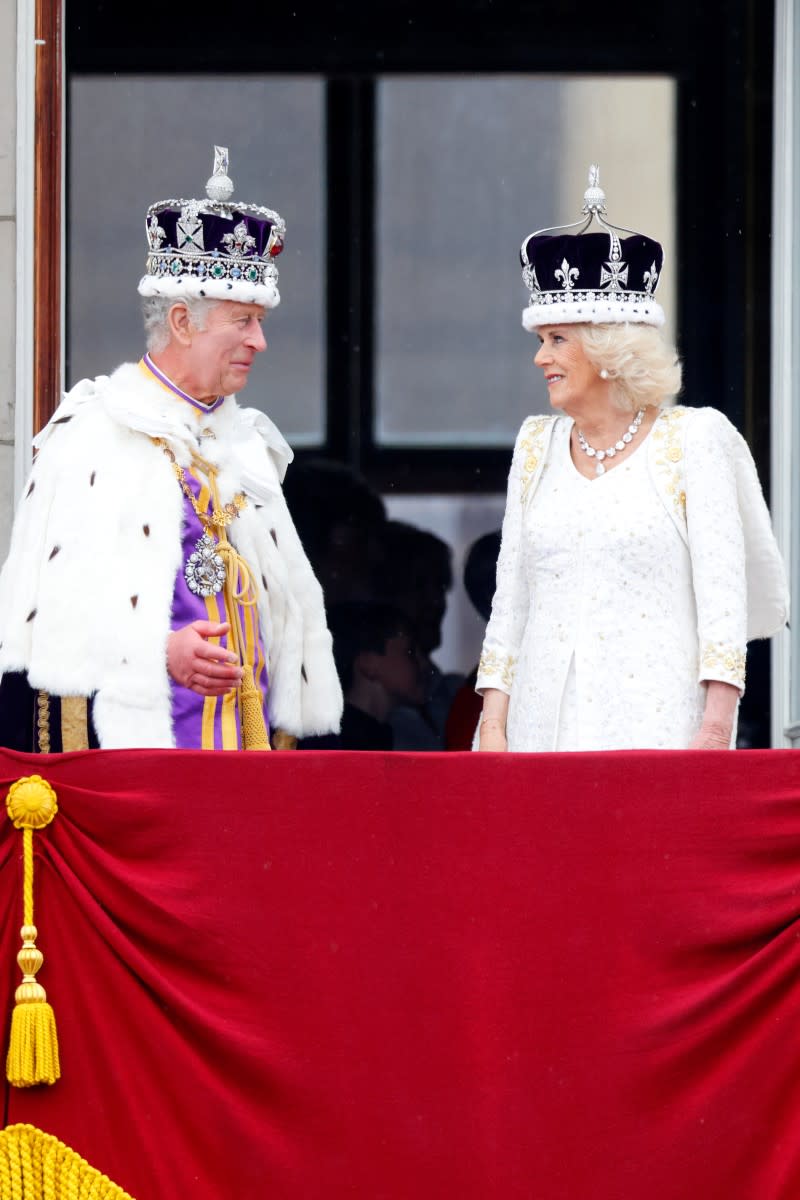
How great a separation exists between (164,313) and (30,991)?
4.85 feet

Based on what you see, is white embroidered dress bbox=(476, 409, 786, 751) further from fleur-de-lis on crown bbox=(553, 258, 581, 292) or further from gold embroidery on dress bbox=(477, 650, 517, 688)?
fleur-de-lis on crown bbox=(553, 258, 581, 292)

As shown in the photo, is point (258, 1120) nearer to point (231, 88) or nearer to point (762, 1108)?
point (762, 1108)

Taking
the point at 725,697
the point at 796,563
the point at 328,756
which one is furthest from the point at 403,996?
the point at 796,563

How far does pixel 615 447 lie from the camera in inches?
170

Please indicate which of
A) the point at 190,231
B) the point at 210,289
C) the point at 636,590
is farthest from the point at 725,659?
the point at 190,231

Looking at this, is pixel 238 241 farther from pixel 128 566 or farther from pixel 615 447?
pixel 615 447

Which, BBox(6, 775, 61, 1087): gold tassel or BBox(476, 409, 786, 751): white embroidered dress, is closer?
BBox(6, 775, 61, 1087): gold tassel

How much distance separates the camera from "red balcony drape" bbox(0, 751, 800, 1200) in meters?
3.54

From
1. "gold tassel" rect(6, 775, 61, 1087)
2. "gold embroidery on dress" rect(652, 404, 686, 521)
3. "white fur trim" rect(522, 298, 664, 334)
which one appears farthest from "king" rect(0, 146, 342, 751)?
"gold embroidery on dress" rect(652, 404, 686, 521)

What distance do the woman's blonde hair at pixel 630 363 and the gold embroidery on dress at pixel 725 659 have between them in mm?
527

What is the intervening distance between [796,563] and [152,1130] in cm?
257

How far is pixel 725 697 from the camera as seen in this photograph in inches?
160

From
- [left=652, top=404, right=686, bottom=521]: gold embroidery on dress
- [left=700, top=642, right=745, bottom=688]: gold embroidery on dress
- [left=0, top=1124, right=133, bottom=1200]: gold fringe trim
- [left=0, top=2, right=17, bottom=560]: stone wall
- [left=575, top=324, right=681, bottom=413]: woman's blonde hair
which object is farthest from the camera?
[left=0, top=2, right=17, bottom=560]: stone wall

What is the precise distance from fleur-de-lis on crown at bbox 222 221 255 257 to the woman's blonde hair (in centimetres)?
67
